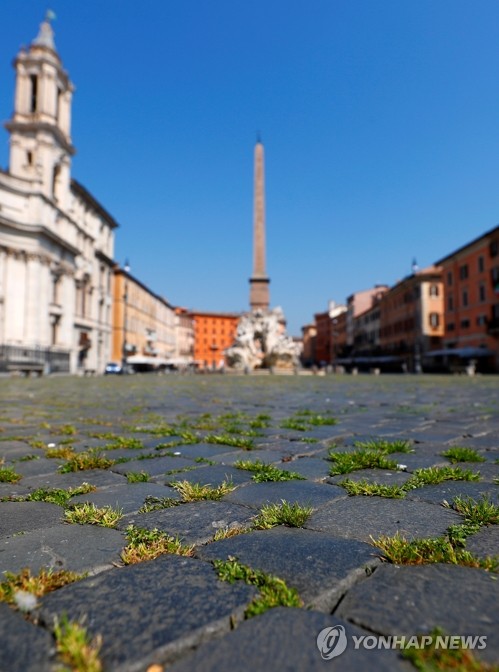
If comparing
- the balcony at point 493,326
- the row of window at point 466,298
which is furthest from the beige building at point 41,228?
the row of window at point 466,298

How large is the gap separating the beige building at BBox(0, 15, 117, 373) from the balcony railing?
6cm

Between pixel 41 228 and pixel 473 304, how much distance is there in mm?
38843

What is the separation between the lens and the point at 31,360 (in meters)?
30.3

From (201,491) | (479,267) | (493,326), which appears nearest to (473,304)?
(479,267)

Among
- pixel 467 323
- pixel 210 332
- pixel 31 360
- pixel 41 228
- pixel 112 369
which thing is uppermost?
pixel 41 228

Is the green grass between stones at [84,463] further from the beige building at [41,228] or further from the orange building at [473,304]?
the orange building at [473,304]

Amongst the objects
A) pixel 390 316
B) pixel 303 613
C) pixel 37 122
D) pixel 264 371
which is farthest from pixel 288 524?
pixel 390 316

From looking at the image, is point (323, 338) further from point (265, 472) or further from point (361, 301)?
point (265, 472)

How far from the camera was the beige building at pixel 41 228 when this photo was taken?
34.8m

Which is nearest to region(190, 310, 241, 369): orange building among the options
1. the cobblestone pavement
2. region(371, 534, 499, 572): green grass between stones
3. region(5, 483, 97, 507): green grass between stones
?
the cobblestone pavement

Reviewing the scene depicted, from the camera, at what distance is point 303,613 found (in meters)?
1.31

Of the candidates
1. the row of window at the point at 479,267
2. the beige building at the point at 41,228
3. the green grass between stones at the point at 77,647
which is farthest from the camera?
the row of window at the point at 479,267

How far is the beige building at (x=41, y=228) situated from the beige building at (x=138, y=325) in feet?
33.9

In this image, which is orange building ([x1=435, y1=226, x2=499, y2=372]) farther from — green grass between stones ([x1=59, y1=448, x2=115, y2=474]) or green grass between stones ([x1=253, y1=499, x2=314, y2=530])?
green grass between stones ([x1=253, y1=499, x2=314, y2=530])
